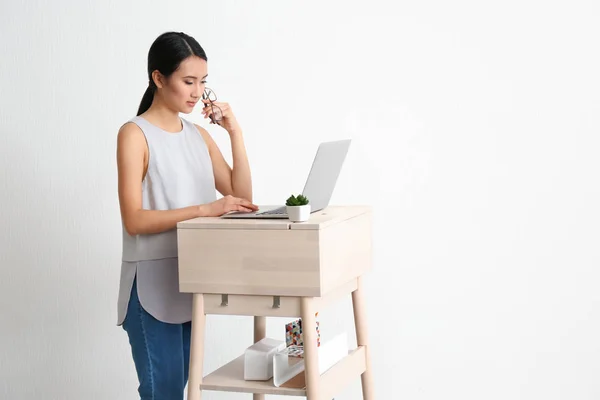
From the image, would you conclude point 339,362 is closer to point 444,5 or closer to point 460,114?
point 460,114

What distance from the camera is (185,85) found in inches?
87.4

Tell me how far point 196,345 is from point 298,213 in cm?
40

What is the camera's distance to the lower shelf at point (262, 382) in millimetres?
2033

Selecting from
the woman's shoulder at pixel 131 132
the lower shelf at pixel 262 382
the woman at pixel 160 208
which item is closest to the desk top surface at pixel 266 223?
the woman at pixel 160 208

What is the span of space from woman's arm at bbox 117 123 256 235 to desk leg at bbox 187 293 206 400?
0.20 metres

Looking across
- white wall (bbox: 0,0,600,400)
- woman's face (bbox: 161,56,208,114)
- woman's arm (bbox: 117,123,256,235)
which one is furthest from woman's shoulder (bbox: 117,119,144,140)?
white wall (bbox: 0,0,600,400)

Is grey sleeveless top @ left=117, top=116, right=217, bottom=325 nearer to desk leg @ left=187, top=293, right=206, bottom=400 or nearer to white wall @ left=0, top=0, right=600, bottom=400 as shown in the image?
desk leg @ left=187, top=293, right=206, bottom=400

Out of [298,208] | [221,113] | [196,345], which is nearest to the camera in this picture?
[298,208]

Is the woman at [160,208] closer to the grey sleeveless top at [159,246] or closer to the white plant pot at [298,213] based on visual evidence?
the grey sleeveless top at [159,246]

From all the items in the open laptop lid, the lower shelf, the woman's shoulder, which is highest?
the woman's shoulder

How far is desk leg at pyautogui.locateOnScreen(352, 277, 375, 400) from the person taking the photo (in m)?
2.33

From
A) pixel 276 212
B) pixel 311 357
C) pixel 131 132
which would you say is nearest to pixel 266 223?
pixel 276 212

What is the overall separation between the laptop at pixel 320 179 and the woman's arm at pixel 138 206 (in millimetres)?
31

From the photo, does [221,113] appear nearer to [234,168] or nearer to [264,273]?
[234,168]
